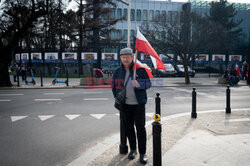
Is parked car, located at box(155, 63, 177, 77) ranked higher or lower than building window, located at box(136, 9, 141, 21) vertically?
lower

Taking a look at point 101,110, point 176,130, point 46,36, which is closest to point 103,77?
point 101,110

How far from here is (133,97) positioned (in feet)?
12.3

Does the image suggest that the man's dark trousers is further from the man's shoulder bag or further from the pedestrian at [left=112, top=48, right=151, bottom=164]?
the man's shoulder bag

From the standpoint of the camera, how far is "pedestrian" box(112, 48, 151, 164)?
371 cm

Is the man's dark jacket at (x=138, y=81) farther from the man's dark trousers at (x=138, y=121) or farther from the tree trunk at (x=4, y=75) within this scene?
the tree trunk at (x=4, y=75)

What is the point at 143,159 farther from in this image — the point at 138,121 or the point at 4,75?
the point at 4,75

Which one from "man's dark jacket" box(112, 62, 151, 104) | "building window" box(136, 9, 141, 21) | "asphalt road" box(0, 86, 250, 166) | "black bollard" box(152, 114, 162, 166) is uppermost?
"building window" box(136, 9, 141, 21)

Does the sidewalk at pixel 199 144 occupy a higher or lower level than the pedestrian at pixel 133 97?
lower

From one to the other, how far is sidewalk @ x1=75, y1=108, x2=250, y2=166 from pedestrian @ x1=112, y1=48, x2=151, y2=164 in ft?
1.27

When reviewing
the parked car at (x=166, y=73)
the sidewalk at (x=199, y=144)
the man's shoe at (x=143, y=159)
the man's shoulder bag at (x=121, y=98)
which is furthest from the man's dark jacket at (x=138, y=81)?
the parked car at (x=166, y=73)

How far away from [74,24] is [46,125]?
2353cm

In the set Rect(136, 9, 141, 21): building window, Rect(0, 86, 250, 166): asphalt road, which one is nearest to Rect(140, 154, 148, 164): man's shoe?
Rect(0, 86, 250, 166): asphalt road

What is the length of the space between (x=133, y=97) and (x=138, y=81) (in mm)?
280

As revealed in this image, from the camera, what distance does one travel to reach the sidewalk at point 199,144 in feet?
12.1
